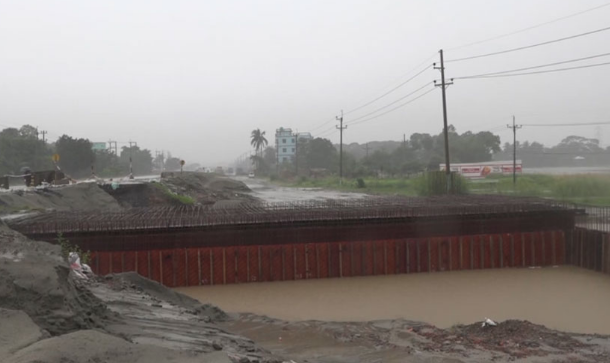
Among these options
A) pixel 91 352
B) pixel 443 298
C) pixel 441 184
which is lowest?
pixel 443 298

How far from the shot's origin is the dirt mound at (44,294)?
627cm

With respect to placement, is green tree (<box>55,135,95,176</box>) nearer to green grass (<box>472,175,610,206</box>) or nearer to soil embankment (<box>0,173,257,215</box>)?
soil embankment (<box>0,173,257,215</box>)

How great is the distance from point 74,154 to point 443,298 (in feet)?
186

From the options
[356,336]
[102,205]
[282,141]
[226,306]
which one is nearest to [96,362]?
[356,336]

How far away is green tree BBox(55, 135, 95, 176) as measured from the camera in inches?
2356

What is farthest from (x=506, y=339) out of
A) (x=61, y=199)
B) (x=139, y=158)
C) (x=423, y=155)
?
(x=139, y=158)

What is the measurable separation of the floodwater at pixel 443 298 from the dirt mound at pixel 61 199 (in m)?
12.2

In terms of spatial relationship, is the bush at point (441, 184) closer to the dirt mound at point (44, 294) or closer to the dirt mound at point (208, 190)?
the dirt mound at point (208, 190)

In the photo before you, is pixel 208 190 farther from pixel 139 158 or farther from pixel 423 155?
pixel 139 158

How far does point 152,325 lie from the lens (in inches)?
331

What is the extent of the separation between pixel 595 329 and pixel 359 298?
572 cm

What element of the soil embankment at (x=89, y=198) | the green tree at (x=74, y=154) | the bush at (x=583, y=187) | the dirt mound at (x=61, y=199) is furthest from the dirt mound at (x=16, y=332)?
the green tree at (x=74, y=154)

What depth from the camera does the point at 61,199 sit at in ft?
88.0

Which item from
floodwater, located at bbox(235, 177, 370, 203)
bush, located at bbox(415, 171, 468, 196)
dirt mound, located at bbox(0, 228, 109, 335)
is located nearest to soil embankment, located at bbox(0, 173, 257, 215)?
floodwater, located at bbox(235, 177, 370, 203)
